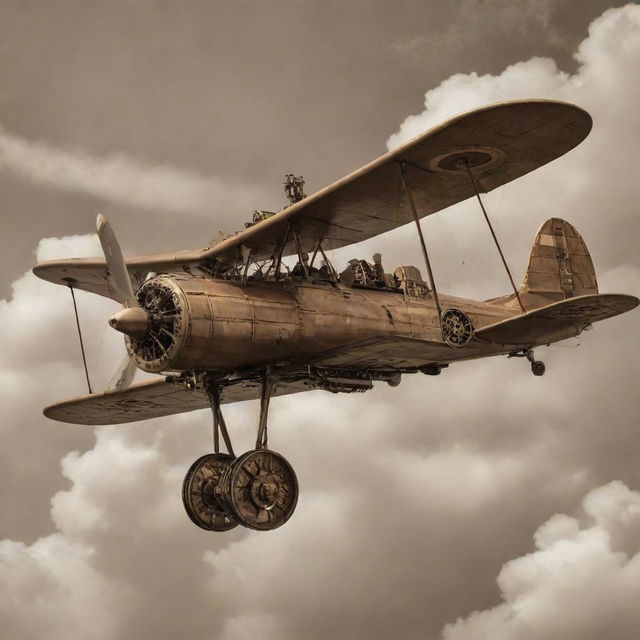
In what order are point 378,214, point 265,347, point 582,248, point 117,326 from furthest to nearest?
1. point 582,248
2. point 378,214
3. point 265,347
4. point 117,326

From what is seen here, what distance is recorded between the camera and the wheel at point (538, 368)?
15078 mm

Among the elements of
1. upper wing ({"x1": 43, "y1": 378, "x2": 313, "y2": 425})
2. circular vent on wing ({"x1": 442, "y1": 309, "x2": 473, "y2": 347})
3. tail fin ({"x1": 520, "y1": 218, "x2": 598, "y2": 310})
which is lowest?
circular vent on wing ({"x1": 442, "y1": 309, "x2": 473, "y2": 347})

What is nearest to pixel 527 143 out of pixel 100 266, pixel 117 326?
pixel 117 326

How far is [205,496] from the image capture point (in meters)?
12.6

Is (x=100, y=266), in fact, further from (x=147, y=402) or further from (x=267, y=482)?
(x=267, y=482)

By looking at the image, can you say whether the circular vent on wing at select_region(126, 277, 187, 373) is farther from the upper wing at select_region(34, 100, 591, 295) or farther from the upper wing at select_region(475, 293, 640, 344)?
the upper wing at select_region(475, 293, 640, 344)

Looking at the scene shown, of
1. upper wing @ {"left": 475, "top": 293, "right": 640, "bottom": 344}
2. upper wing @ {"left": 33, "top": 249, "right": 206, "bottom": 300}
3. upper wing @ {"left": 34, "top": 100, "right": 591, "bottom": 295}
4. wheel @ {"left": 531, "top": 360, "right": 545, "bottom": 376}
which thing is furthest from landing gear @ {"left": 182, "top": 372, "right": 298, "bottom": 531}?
wheel @ {"left": 531, "top": 360, "right": 545, "bottom": 376}

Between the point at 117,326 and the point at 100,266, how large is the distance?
3932mm

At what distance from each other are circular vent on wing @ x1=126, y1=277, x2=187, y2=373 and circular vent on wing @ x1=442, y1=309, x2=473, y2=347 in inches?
162

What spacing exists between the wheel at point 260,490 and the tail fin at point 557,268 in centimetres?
658

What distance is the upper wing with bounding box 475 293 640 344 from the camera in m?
→ 11.7

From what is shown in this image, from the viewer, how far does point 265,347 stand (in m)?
11.9

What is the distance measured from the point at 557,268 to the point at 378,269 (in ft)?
14.5

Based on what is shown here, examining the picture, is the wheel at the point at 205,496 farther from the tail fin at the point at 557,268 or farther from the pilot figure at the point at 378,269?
the tail fin at the point at 557,268
